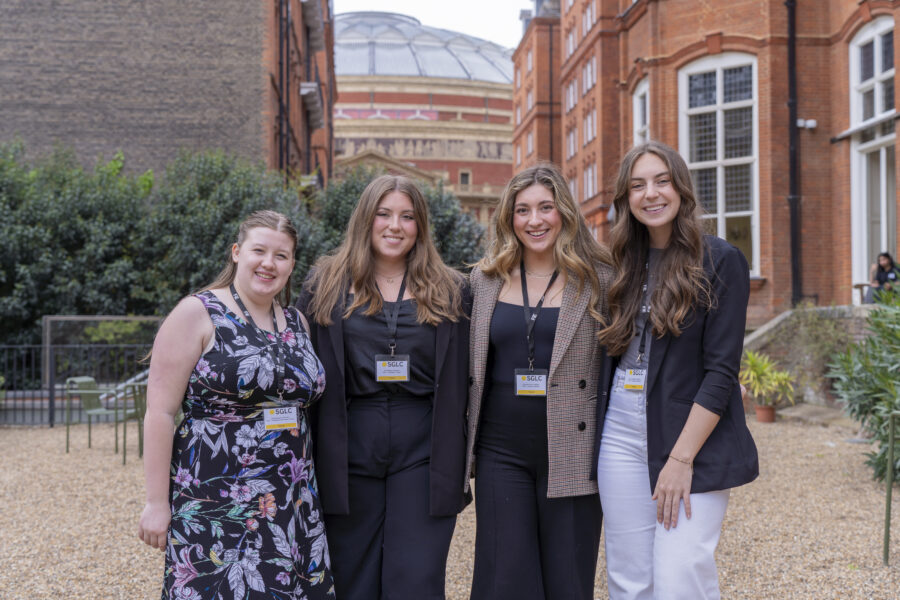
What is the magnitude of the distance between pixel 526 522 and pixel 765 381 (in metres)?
11.9

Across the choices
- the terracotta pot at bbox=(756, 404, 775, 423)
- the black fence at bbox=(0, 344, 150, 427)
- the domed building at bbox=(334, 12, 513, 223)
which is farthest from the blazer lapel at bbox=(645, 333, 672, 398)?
the domed building at bbox=(334, 12, 513, 223)

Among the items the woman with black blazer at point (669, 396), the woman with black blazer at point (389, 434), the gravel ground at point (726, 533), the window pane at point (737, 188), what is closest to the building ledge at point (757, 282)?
the window pane at point (737, 188)

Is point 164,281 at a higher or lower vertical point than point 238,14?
lower

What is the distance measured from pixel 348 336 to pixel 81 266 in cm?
1737

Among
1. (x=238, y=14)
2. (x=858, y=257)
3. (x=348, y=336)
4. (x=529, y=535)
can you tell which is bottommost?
(x=529, y=535)

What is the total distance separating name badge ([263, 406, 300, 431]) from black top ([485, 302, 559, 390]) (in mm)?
860

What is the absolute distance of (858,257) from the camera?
16938mm

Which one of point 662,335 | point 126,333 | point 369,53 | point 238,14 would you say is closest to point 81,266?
point 126,333

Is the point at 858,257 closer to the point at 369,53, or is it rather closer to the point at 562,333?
the point at 562,333

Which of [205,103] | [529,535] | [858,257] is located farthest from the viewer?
[205,103]

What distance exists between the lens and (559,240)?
3604 mm

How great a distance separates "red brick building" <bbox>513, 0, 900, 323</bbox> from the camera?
16.5 metres

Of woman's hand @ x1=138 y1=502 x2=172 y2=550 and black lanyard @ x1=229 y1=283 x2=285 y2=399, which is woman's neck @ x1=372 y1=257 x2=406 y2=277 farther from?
woman's hand @ x1=138 y1=502 x2=172 y2=550

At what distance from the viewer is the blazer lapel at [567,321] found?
3422mm
